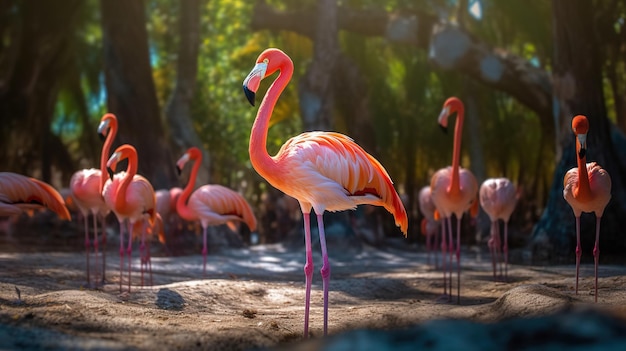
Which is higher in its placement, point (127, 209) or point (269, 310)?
point (127, 209)

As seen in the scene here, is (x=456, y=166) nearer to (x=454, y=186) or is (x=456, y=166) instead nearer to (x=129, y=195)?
(x=454, y=186)

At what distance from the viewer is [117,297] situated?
5820 millimetres

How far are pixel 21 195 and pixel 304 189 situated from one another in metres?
3.38

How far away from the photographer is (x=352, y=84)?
1633 centimetres

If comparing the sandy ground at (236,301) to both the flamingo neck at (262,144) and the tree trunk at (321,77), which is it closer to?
the flamingo neck at (262,144)

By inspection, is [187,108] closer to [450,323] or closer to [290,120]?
[290,120]

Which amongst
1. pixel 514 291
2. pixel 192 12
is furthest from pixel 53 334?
pixel 192 12

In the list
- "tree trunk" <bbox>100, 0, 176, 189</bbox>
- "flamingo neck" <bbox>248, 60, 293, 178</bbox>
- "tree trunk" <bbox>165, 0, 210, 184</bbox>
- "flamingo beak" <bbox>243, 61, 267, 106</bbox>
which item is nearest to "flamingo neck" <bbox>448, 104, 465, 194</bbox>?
"flamingo neck" <bbox>248, 60, 293, 178</bbox>

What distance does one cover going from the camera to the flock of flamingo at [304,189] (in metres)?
5.05

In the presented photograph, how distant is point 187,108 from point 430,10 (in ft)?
21.1

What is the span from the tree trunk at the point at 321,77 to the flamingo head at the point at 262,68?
838cm

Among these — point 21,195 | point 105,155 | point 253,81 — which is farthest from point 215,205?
point 253,81

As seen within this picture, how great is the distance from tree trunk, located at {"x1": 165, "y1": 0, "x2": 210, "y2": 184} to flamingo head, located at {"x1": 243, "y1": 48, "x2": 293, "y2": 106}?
9.26 meters

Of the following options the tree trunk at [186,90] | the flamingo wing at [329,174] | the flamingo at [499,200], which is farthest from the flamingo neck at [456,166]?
the tree trunk at [186,90]
